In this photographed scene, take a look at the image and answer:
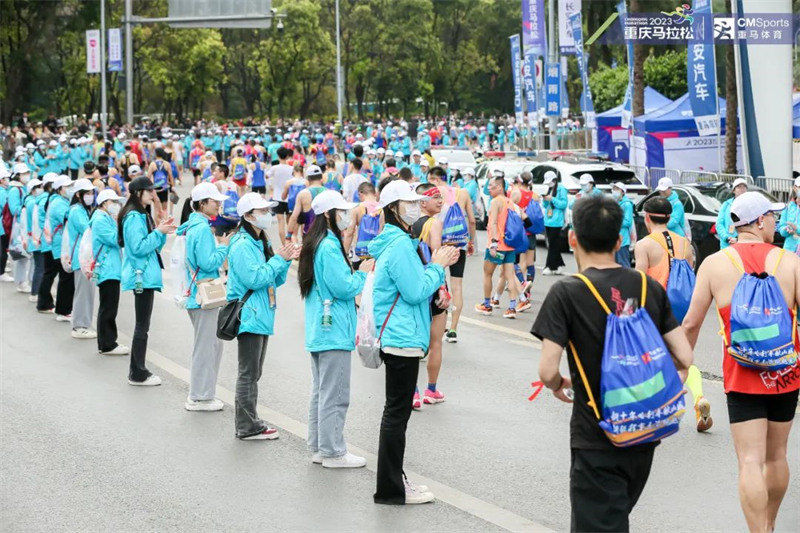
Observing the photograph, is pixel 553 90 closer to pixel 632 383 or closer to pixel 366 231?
pixel 366 231

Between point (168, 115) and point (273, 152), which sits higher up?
point (168, 115)

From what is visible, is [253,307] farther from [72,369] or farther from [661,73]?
[661,73]

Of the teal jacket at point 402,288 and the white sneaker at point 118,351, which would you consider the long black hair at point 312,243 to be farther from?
the white sneaker at point 118,351

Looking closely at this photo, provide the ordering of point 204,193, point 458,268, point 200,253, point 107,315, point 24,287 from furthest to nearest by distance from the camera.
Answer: point 24,287 → point 107,315 → point 458,268 → point 200,253 → point 204,193

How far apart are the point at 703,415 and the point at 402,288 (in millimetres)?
3066

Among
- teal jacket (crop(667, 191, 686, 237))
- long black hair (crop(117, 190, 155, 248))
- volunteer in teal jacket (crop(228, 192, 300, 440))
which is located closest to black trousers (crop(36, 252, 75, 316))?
long black hair (crop(117, 190, 155, 248))

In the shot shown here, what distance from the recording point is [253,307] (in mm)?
8938

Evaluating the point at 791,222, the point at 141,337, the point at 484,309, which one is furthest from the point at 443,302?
the point at 484,309

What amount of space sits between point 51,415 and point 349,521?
416 cm

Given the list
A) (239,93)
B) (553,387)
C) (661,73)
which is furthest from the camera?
(239,93)

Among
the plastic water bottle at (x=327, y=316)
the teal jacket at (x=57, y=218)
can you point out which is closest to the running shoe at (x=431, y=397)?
the plastic water bottle at (x=327, y=316)

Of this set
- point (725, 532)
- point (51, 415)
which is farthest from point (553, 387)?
point (51, 415)

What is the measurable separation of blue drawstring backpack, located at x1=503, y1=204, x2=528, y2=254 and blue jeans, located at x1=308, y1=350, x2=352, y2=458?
22.5ft

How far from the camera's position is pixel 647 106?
35.2 meters
